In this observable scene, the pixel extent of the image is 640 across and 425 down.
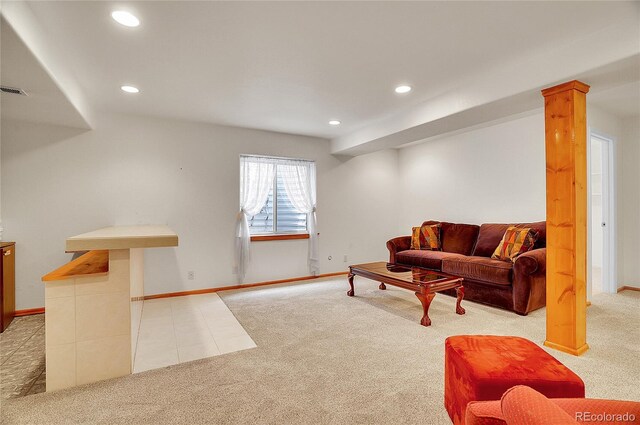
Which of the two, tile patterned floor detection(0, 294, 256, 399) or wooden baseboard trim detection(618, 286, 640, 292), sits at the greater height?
wooden baseboard trim detection(618, 286, 640, 292)

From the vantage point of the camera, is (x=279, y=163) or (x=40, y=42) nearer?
(x=40, y=42)

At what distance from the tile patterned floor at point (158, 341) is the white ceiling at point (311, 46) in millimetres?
2416

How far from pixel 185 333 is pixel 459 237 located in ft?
13.3

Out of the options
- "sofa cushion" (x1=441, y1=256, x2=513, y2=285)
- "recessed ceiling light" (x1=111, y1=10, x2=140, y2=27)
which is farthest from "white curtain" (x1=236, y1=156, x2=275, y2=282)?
"sofa cushion" (x1=441, y1=256, x2=513, y2=285)

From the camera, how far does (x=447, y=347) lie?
5.90ft

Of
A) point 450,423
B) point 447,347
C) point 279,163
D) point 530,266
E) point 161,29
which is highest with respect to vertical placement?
point 161,29

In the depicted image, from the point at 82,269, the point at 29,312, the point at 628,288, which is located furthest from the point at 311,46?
the point at 628,288

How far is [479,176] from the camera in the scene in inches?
200

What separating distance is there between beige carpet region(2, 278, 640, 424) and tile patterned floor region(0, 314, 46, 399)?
20cm

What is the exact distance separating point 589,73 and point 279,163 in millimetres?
3875

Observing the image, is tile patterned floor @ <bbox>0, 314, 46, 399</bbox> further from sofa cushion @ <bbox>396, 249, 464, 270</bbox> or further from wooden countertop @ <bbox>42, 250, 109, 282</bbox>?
sofa cushion @ <bbox>396, 249, 464, 270</bbox>

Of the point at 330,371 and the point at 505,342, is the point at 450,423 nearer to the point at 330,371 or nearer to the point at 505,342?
the point at 505,342

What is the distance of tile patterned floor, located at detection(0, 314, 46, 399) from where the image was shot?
81.5 inches

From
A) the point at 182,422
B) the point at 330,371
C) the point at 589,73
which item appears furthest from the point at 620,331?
the point at 182,422
